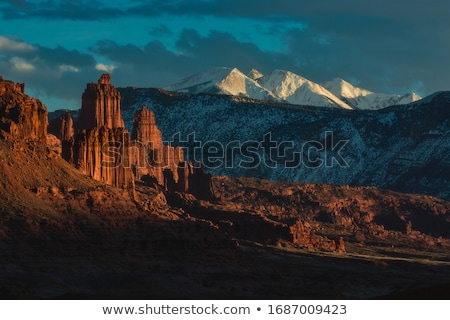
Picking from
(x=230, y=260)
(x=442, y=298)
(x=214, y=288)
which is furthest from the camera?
(x=230, y=260)

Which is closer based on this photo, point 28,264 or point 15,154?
point 28,264

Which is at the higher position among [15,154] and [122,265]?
[15,154]

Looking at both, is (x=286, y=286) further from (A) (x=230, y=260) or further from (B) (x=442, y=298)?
(B) (x=442, y=298)

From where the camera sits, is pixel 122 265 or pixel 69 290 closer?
pixel 69 290

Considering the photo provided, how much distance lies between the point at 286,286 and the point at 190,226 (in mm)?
14455

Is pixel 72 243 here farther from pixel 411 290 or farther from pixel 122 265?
pixel 411 290

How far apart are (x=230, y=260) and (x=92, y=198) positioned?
1644 cm

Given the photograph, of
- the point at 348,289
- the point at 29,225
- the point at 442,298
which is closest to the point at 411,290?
the point at 442,298

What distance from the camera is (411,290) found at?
166m

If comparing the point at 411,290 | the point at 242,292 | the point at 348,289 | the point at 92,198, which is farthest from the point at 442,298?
the point at 92,198

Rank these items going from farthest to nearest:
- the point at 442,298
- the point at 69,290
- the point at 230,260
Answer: the point at 230,260, the point at 69,290, the point at 442,298

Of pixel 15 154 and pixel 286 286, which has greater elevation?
pixel 15 154

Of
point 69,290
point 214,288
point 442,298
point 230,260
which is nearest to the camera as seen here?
point 442,298

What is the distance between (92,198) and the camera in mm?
191625
